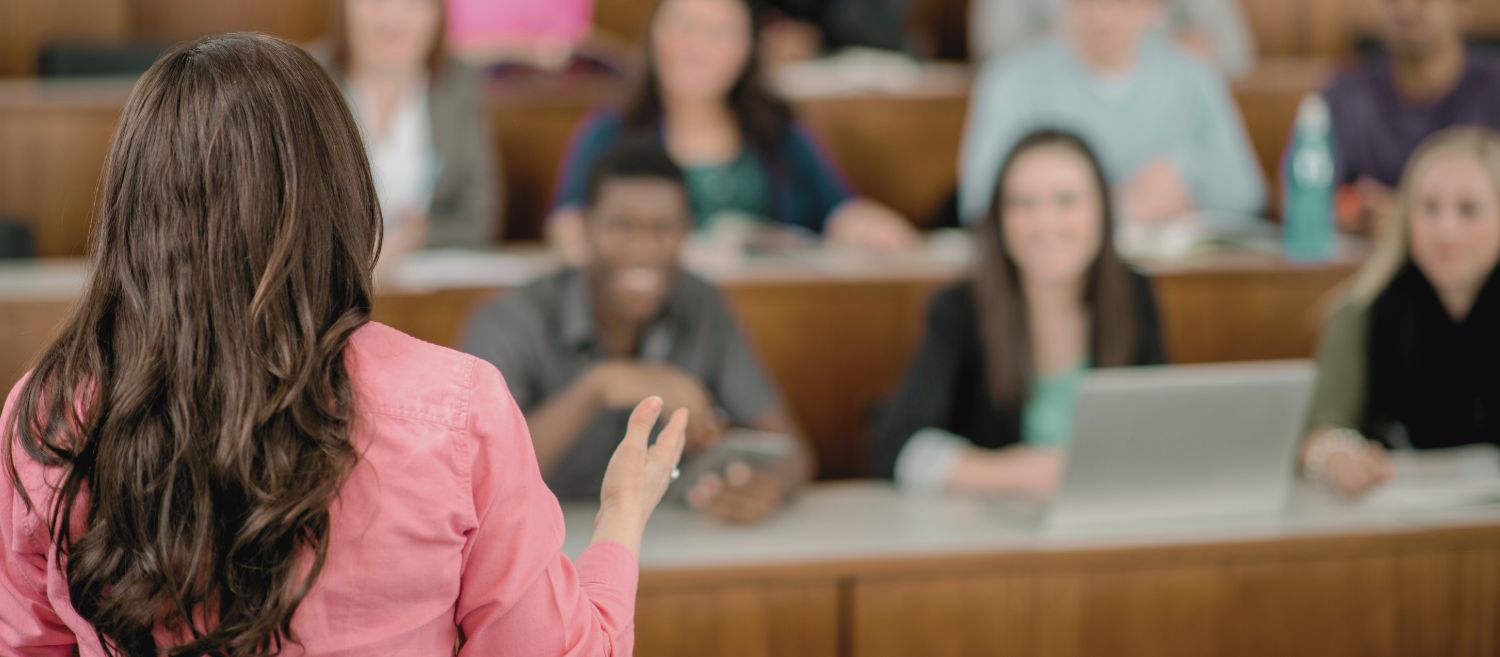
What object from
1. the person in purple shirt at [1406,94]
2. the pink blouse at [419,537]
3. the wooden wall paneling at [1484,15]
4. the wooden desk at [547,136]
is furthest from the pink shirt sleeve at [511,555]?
the wooden wall paneling at [1484,15]

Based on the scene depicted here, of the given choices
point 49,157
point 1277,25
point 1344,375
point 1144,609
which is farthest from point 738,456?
point 1277,25

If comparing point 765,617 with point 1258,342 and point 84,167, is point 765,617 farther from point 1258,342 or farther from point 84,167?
point 84,167

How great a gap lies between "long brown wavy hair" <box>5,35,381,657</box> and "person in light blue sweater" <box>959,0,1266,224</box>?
2.71 metres

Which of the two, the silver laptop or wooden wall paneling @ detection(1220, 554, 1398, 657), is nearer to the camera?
the silver laptop

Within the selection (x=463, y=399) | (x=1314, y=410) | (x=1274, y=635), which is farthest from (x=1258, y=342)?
(x=463, y=399)

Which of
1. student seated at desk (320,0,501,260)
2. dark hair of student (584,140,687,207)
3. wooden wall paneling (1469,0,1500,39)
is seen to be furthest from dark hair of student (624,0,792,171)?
wooden wall paneling (1469,0,1500,39)

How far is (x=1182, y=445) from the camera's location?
1.86 m

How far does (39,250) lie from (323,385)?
3.06 meters

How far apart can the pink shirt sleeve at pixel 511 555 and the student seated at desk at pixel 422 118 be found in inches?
96.3

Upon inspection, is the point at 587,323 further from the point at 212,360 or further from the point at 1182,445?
the point at 212,360

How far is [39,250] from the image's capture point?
3.64 meters

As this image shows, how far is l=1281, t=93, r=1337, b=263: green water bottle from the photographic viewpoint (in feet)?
10.4

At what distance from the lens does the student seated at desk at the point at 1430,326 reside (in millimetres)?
2375

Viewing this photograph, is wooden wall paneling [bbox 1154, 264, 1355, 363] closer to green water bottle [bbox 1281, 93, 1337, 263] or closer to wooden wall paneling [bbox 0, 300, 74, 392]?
green water bottle [bbox 1281, 93, 1337, 263]
